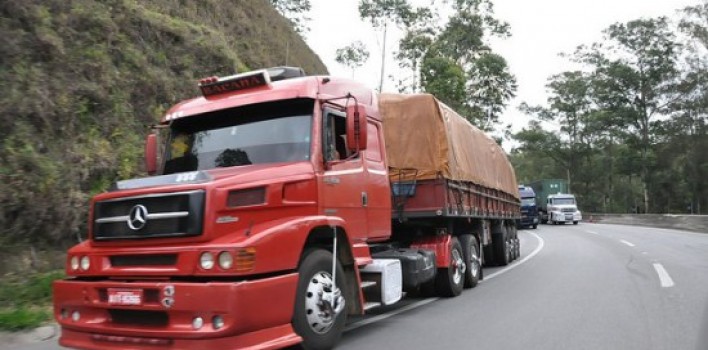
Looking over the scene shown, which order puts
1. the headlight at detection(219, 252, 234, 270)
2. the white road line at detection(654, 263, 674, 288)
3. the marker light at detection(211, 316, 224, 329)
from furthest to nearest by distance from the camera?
the white road line at detection(654, 263, 674, 288)
the headlight at detection(219, 252, 234, 270)
the marker light at detection(211, 316, 224, 329)

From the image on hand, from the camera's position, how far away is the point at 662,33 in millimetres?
52469

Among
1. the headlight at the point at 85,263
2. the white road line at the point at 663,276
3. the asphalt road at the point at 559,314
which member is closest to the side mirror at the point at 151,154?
the headlight at the point at 85,263

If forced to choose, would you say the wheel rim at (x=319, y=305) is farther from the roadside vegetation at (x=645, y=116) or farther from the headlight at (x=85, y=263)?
the roadside vegetation at (x=645, y=116)

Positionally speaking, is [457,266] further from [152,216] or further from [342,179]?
[152,216]

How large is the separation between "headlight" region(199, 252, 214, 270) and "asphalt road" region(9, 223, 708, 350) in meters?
2.00

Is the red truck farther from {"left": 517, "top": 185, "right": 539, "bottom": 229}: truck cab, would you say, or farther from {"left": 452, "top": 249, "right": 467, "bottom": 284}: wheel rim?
{"left": 517, "top": 185, "right": 539, "bottom": 229}: truck cab

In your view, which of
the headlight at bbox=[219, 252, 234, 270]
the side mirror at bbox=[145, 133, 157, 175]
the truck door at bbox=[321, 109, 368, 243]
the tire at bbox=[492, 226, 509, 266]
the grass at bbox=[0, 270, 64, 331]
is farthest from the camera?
the tire at bbox=[492, 226, 509, 266]

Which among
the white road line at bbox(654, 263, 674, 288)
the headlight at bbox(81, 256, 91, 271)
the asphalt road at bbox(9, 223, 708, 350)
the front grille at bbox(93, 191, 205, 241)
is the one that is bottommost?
the asphalt road at bbox(9, 223, 708, 350)

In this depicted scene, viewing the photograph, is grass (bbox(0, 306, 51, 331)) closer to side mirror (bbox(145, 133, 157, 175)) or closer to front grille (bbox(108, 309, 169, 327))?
side mirror (bbox(145, 133, 157, 175))

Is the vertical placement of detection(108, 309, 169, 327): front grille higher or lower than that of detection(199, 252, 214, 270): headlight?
lower

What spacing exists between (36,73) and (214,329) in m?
8.31

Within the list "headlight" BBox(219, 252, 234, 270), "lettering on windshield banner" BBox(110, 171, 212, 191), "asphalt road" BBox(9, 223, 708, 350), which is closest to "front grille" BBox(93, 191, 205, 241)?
"lettering on windshield banner" BBox(110, 171, 212, 191)

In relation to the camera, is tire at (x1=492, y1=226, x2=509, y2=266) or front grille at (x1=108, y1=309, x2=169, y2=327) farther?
tire at (x1=492, y1=226, x2=509, y2=266)

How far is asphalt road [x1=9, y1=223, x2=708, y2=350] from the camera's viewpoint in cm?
634
